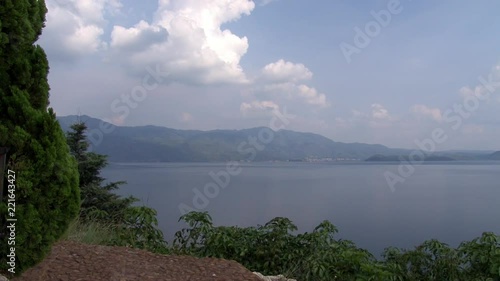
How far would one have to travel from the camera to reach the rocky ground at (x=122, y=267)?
3.65 metres

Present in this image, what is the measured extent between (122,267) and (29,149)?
1.59 m

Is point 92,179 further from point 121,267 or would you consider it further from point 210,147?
point 210,147

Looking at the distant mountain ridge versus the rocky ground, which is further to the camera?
the distant mountain ridge

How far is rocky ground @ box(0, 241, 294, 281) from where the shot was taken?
3652 millimetres

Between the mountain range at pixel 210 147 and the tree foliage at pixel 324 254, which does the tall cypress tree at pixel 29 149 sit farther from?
the mountain range at pixel 210 147

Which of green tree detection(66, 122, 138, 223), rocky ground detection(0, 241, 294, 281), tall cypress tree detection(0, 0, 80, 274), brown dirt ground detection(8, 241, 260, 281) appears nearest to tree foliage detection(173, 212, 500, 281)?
rocky ground detection(0, 241, 294, 281)

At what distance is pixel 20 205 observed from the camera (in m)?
2.96

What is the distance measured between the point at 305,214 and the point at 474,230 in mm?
5310

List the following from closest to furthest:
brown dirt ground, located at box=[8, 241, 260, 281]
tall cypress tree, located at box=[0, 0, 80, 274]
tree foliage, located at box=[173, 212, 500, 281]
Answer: tall cypress tree, located at box=[0, 0, 80, 274], brown dirt ground, located at box=[8, 241, 260, 281], tree foliage, located at box=[173, 212, 500, 281]

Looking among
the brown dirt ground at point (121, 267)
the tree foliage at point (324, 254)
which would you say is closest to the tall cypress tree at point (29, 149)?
the brown dirt ground at point (121, 267)

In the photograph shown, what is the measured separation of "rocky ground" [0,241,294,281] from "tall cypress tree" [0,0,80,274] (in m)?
0.59

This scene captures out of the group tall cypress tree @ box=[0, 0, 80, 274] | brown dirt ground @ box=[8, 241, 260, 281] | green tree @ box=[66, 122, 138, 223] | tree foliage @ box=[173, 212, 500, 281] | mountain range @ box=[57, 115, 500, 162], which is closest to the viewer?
tall cypress tree @ box=[0, 0, 80, 274]

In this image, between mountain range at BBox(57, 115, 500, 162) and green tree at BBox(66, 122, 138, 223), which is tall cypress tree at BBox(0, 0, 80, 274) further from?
mountain range at BBox(57, 115, 500, 162)

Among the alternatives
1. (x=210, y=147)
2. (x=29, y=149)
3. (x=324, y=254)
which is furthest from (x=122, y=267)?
(x=210, y=147)
